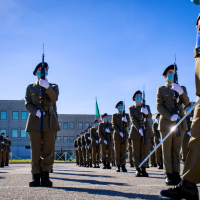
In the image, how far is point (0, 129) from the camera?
5481cm

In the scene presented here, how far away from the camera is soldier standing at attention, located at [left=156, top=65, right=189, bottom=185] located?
6.09m

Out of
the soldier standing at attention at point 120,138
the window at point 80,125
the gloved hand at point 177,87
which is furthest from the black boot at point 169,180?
the window at point 80,125

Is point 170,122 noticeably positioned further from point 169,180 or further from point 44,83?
point 44,83

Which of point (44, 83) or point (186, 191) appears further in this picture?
point (44, 83)

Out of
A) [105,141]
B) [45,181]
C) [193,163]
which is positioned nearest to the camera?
[193,163]

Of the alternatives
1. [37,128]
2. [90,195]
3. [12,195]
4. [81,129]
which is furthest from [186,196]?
[81,129]

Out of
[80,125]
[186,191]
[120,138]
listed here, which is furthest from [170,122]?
[80,125]

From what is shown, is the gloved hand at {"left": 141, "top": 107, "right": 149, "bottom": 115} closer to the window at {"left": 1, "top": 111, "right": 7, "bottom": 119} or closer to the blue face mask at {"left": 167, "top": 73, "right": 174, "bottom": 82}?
the blue face mask at {"left": 167, "top": 73, "right": 174, "bottom": 82}

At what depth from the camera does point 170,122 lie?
632 cm

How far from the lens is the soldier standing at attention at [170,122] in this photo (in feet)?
20.0

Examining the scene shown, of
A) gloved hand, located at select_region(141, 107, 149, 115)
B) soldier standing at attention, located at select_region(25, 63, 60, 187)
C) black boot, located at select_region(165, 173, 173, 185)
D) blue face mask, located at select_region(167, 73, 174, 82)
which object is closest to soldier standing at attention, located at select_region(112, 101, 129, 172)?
gloved hand, located at select_region(141, 107, 149, 115)

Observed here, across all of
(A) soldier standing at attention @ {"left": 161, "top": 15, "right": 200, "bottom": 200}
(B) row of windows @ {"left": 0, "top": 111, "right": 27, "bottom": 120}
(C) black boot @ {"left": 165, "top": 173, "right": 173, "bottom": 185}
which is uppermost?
(B) row of windows @ {"left": 0, "top": 111, "right": 27, "bottom": 120}

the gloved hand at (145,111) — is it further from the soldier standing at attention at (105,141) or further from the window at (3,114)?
the window at (3,114)

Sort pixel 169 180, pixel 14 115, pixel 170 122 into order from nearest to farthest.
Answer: pixel 169 180 < pixel 170 122 < pixel 14 115
